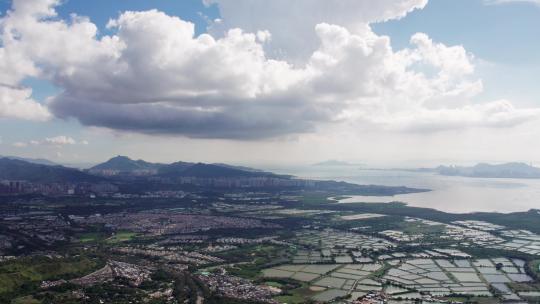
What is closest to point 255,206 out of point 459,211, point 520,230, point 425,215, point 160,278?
point 425,215

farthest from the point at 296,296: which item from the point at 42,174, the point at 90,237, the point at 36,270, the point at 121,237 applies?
the point at 42,174

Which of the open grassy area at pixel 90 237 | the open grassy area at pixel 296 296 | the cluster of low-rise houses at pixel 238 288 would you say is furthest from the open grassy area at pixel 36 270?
the open grassy area at pixel 296 296

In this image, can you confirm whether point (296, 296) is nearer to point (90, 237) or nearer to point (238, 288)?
point (238, 288)

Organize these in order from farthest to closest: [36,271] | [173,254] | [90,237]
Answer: [90,237] < [173,254] < [36,271]

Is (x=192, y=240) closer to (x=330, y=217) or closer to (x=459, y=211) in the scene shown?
(x=330, y=217)

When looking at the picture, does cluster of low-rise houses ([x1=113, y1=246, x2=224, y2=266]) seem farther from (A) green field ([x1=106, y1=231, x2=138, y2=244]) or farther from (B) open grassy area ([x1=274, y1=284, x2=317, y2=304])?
(B) open grassy area ([x1=274, y1=284, x2=317, y2=304])

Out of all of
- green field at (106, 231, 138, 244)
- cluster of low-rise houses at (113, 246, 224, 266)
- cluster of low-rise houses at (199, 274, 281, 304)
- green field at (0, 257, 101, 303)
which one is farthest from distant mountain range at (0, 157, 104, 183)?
cluster of low-rise houses at (199, 274, 281, 304)

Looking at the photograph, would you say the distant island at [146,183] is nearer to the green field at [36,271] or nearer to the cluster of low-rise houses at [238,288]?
the green field at [36,271]
